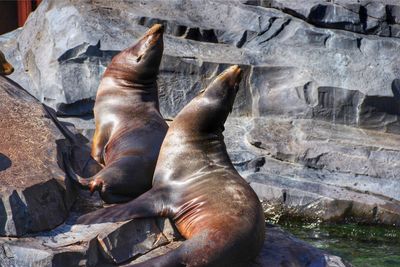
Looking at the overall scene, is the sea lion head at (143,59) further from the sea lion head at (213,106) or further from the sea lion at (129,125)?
the sea lion head at (213,106)

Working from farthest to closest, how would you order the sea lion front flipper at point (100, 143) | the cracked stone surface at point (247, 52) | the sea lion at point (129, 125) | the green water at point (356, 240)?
the cracked stone surface at point (247, 52), the green water at point (356, 240), the sea lion front flipper at point (100, 143), the sea lion at point (129, 125)

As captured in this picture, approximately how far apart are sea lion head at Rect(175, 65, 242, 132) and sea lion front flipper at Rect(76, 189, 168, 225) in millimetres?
528

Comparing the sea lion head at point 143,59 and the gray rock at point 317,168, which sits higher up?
the sea lion head at point 143,59

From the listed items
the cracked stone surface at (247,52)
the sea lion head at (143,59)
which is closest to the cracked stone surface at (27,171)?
the sea lion head at (143,59)

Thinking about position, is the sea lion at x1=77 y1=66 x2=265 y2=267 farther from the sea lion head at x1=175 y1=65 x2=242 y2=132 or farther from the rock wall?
the rock wall

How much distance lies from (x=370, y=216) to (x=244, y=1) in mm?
3433

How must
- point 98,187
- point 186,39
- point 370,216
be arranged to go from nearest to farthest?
1. point 98,187
2. point 370,216
3. point 186,39

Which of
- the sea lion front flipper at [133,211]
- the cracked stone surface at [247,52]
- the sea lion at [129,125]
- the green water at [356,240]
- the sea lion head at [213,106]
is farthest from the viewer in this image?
the cracked stone surface at [247,52]

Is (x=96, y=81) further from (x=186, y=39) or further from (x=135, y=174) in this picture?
(x=135, y=174)

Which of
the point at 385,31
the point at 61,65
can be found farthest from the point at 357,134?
the point at 61,65

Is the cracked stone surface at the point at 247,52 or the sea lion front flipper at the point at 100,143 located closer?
the sea lion front flipper at the point at 100,143

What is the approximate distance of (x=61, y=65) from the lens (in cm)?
915

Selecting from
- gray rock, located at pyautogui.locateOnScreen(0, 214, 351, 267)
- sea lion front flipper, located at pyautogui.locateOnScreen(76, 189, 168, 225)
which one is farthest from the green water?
sea lion front flipper, located at pyautogui.locateOnScreen(76, 189, 168, 225)

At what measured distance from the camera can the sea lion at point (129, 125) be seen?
5992 mm
